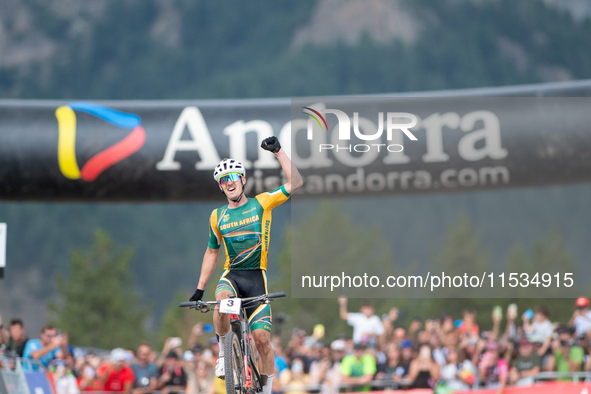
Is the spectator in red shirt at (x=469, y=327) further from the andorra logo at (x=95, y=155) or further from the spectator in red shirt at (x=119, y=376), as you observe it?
the andorra logo at (x=95, y=155)

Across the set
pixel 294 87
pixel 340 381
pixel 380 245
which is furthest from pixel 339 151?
pixel 294 87

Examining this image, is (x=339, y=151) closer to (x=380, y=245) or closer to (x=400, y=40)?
(x=380, y=245)

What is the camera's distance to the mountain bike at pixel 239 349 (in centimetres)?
688

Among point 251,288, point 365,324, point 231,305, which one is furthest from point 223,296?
point 365,324

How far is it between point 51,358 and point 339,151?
5.92 m

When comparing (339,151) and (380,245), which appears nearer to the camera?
(339,151)

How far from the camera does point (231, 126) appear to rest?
417 inches

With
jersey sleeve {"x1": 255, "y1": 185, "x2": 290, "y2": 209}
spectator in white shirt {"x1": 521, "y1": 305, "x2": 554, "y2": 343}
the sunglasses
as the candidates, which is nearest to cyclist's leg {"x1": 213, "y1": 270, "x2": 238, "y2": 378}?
jersey sleeve {"x1": 255, "y1": 185, "x2": 290, "y2": 209}

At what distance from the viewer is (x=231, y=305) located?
6.98 metres

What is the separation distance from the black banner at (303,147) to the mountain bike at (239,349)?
11.4 ft

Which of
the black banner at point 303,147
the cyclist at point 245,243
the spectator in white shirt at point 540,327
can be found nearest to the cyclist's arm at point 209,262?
the cyclist at point 245,243

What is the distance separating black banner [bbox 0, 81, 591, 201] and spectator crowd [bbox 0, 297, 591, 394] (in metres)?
2.75

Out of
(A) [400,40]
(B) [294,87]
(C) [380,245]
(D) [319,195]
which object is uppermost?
(A) [400,40]

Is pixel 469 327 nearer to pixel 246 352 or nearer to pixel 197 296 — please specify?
pixel 246 352
